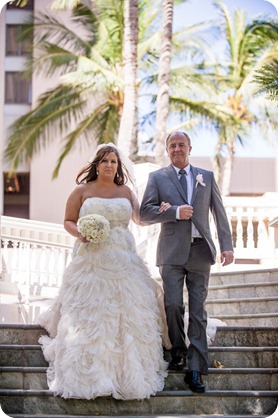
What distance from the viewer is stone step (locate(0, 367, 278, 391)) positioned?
5.32 meters

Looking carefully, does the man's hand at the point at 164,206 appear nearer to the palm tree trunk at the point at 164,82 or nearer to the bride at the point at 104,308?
the bride at the point at 104,308

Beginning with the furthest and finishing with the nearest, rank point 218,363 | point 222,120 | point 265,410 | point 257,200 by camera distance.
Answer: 1. point 222,120
2. point 257,200
3. point 218,363
4. point 265,410

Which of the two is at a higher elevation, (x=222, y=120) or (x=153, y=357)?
(x=222, y=120)

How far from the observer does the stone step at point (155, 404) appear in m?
5.06

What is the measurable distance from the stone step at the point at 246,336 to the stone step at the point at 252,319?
0.54m

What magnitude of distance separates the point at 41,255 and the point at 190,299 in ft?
17.5

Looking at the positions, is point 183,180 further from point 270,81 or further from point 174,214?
point 270,81

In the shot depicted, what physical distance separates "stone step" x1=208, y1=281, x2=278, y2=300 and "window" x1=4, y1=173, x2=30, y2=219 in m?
15.6

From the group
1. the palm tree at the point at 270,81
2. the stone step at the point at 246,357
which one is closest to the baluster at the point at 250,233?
the palm tree at the point at 270,81

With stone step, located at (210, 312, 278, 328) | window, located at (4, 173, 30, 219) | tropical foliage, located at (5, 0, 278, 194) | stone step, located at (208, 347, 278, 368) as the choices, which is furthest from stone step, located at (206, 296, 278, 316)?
window, located at (4, 173, 30, 219)

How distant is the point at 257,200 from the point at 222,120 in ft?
28.2

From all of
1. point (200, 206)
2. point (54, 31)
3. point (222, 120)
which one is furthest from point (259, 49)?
point (200, 206)

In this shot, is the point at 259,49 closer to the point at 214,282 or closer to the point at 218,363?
the point at 214,282

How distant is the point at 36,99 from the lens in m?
21.1
